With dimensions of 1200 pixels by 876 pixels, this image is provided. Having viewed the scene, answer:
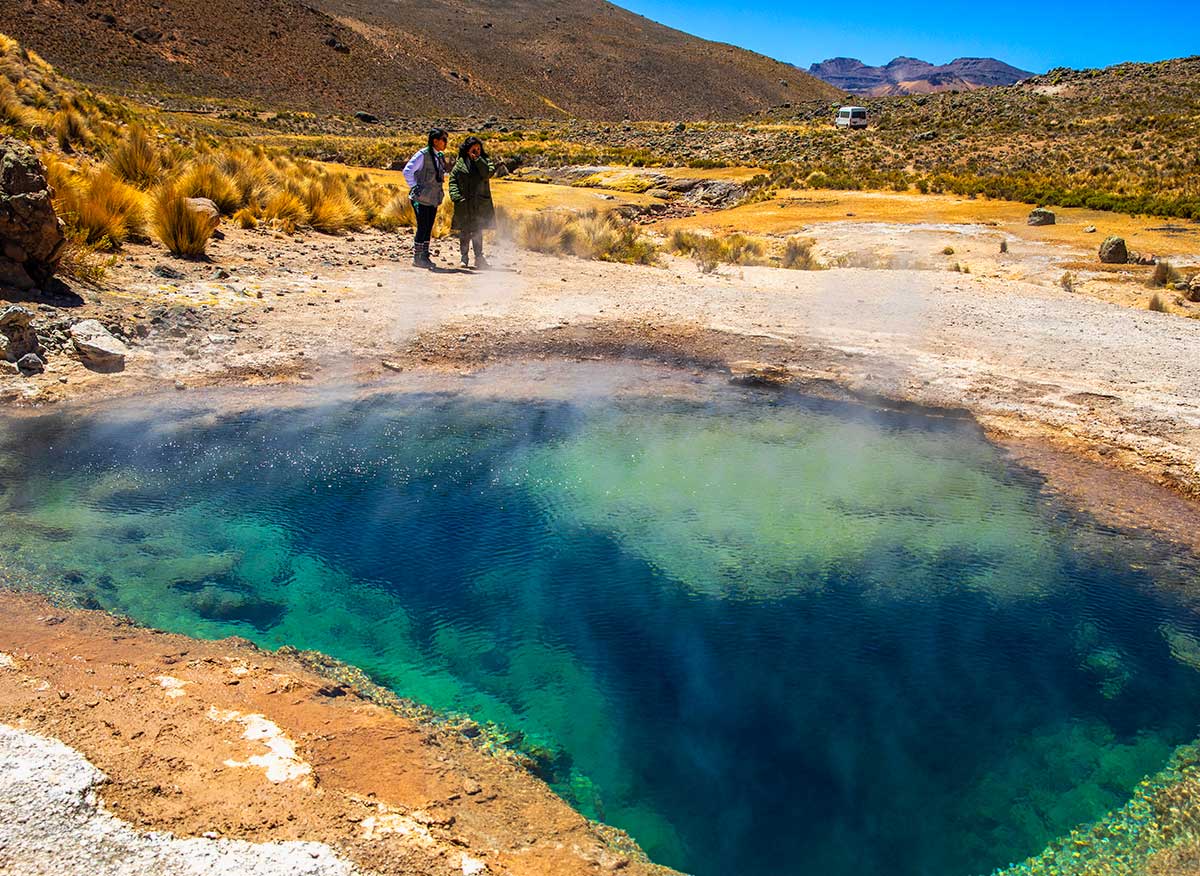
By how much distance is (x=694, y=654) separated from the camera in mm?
4094

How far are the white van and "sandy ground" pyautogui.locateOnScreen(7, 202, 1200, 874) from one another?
104 feet

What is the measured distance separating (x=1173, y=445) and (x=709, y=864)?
17.2 feet

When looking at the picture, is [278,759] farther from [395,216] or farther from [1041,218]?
[1041,218]

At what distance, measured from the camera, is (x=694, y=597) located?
15.0ft

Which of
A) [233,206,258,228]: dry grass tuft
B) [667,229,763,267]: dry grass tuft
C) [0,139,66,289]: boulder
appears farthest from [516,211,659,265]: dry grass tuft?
[0,139,66,289]: boulder

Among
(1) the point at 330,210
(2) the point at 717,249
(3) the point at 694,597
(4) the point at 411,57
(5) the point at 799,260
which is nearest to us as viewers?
(3) the point at 694,597

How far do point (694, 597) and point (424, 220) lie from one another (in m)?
8.21

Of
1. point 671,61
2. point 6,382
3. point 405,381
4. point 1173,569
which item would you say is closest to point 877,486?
point 1173,569

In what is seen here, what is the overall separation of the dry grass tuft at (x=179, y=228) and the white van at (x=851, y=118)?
41.8 m

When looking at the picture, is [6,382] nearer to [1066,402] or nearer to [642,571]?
[642,571]

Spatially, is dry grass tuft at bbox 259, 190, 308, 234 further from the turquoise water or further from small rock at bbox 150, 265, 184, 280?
the turquoise water

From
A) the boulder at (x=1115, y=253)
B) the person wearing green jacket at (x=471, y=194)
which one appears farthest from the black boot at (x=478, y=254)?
the boulder at (x=1115, y=253)

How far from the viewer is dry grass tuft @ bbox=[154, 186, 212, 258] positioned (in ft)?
31.1

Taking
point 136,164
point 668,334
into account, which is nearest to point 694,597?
point 668,334
